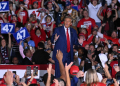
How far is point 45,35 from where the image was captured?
8281 millimetres

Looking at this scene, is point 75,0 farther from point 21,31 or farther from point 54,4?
point 21,31

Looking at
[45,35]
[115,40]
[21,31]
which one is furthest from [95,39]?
[21,31]

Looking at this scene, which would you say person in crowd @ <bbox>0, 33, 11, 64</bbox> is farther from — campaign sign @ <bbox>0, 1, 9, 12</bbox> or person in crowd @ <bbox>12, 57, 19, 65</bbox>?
campaign sign @ <bbox>0, 1, 9, 12</bbox>

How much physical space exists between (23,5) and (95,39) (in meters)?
3.48

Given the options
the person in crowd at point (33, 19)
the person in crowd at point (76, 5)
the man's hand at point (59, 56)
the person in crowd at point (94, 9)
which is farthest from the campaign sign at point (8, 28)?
the man's hand at point (59, 56)

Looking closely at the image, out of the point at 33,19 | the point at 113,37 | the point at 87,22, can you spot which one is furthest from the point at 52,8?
the point at 113,37

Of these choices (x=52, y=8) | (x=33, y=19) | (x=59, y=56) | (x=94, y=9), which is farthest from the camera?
(x=52, y=8)

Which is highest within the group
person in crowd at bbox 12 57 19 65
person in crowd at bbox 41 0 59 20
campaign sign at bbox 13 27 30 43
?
person in crowd at bbox 41 0 59 20

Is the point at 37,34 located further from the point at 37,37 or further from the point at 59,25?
the point at 59,25

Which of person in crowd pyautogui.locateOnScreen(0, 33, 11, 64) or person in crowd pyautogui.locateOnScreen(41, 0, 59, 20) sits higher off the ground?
person in crowd pyautogui.locateOnScreen(41, 0, 59, 20)

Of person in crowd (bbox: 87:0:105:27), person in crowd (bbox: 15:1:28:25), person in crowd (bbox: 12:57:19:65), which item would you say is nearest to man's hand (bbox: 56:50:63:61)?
person in crowd (bbox: 12:57:19:65)

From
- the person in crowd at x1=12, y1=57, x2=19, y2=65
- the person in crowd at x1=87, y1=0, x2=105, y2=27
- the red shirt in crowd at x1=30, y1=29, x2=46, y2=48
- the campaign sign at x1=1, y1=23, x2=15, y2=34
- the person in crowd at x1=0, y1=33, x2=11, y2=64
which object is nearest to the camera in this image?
the person in crowd at x1=12, y1=57, x2=19, y2=65

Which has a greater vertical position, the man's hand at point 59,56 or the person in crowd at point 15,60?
the man's hand at point 59,56

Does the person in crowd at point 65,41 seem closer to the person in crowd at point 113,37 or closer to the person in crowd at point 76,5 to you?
the person in crowd at point 113,37
